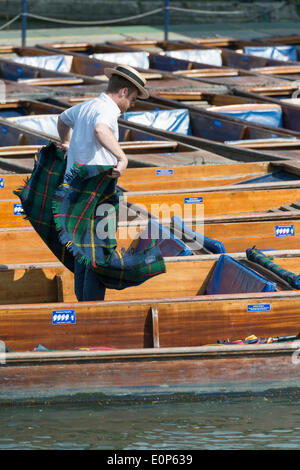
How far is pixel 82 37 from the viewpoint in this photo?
17969mm

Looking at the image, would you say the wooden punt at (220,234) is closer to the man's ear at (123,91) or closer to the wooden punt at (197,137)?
the man's ear at (123,91)

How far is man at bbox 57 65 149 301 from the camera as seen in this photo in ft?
18.5

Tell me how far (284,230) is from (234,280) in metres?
1.22

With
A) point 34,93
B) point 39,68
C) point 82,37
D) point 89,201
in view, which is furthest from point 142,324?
point 82,37

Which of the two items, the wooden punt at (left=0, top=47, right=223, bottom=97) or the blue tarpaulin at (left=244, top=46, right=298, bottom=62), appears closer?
the wooden punt at (left=0, top=47, right=223, bottom=97)

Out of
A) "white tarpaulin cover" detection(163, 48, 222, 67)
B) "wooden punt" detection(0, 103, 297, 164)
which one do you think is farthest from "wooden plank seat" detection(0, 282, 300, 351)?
"white tarpaulin cover" detection(163, 48, 222, 67)

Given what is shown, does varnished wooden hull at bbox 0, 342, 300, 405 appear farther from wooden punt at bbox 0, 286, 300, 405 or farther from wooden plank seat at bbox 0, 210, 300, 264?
wooden plank seat at bbox 0, 210, 300, 264

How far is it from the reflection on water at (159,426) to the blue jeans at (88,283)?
0.74 metres

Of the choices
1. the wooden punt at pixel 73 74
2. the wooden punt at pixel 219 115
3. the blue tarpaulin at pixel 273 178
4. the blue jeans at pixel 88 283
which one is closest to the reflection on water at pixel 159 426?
the blue jeans at pixel 88 283

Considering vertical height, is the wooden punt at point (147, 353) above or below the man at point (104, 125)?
below

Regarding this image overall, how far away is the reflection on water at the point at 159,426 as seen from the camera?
17.1 ft

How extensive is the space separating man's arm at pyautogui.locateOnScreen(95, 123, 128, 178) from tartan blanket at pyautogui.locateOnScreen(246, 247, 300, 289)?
4.57 ft

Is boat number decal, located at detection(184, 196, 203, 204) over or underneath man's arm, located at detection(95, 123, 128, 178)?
underneath

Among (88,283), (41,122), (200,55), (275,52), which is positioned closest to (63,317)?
(88,283)
